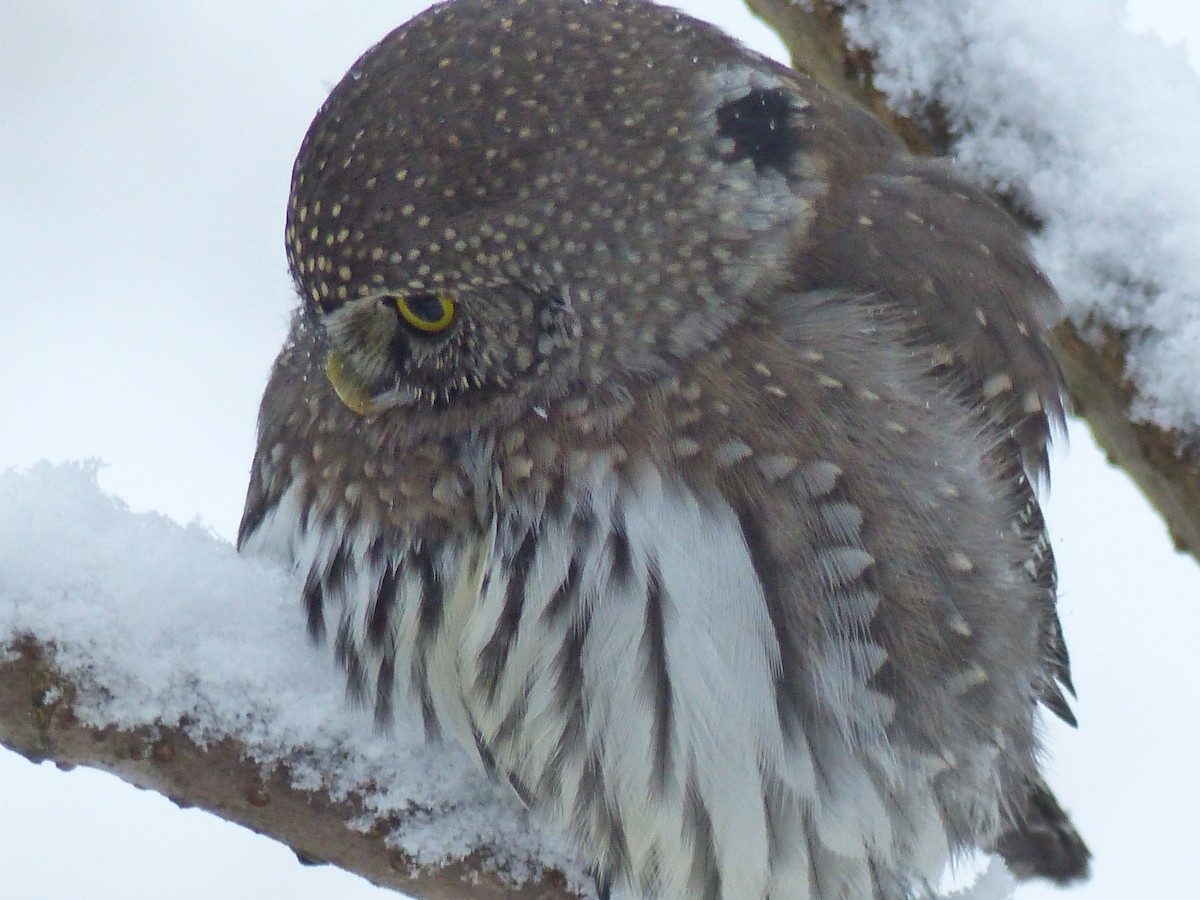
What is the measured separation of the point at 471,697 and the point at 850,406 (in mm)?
601

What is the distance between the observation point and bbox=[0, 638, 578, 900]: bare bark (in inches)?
63.8

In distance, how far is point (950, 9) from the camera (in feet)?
7.34

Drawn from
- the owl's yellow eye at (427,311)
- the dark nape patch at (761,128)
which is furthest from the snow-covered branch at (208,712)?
the dark nape patch at (761,128)

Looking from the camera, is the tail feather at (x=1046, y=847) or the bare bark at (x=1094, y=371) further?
the tail feather at (x=1046, y=847)

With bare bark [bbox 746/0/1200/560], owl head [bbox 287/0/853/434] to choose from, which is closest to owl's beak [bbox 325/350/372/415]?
owl head [bbox 287/0/853/434]

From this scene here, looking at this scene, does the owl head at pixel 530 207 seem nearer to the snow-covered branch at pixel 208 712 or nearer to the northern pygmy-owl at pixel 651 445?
the northern pygmy-owl at pixel 651 445

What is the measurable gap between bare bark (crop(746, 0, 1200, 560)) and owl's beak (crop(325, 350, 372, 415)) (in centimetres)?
100

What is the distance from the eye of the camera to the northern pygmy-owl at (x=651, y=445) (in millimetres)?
1703

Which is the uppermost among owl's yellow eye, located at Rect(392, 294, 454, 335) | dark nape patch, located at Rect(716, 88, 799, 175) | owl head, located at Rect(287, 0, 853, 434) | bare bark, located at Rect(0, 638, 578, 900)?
dark nape patch, located at Rect(716, 88, 799, 175)

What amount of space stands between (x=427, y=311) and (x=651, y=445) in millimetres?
307

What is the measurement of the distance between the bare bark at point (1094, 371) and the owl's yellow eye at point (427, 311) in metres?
0.93

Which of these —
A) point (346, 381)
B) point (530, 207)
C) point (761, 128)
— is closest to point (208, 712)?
point (346, 381)

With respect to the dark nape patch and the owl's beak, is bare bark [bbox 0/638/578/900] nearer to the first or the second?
the owl's beak

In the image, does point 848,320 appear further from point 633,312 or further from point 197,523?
point 197,523
